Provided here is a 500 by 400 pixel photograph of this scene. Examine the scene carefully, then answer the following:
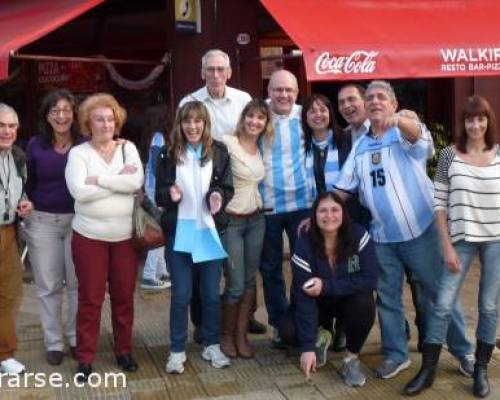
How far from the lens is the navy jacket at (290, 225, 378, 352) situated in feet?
14.4

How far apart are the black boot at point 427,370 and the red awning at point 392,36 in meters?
2.40

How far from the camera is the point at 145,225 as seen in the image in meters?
4.51

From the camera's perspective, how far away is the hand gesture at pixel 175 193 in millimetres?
4453

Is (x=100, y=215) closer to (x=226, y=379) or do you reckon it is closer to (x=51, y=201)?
(x=51, y=201)

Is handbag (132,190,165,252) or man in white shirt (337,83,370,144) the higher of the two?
man in white shirt (337,83,370,144)

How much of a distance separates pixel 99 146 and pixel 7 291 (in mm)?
1098

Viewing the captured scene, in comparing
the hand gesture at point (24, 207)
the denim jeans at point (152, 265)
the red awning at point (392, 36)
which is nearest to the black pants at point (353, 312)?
the hand gesture at point (24, 207)

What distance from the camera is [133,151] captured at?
181 inches

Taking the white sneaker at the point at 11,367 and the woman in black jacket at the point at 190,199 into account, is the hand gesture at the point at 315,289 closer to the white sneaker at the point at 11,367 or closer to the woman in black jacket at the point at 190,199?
the woman in black jacket at the point at 190,199

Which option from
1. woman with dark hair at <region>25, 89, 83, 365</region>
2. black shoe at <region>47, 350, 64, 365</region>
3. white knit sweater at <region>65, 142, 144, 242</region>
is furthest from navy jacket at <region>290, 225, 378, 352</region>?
black shoe at <region>47, 350, 64, 365</region>

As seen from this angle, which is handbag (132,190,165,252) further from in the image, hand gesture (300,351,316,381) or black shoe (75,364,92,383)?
hand gesture (300,351,316,381)

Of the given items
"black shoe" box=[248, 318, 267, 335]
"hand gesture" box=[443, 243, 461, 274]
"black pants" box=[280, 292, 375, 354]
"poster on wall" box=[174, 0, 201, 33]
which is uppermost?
"poster on wall" box=[174, 0, 201, 33]

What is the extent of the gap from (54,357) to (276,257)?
1.63 meters

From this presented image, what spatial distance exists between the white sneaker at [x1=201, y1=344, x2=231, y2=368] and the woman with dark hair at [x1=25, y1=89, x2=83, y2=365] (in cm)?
98
